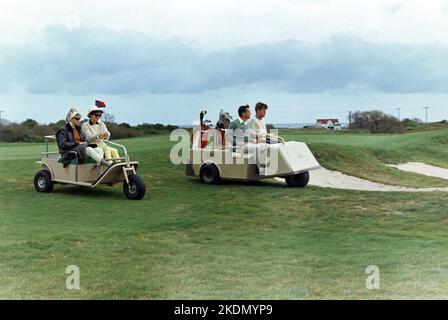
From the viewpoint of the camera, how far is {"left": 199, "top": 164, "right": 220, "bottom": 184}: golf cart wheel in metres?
13.3

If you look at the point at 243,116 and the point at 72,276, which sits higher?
the point at 243,116

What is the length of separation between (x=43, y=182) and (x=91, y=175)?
1200mm

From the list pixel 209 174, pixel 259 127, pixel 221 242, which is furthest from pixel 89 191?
pixel 221 242

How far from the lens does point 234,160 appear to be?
43.2 ft

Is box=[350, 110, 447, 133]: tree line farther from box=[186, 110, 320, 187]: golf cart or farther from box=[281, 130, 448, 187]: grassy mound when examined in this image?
box=[186, 110, 320, 187]: golf cart

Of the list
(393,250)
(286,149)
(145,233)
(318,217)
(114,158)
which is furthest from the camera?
(286,149)

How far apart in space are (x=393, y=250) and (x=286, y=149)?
6482mm

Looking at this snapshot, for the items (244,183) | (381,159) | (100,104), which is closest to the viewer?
(100,104)

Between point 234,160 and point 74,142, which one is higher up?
point 74,142

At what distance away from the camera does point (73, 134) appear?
11516 mm

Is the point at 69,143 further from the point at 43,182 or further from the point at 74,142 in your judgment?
the point at 43,182

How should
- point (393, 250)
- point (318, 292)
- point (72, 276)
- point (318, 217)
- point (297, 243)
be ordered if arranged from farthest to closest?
point (318, 217), point (297, 243), point (393, 250), point (72, 276), point (318, 292)

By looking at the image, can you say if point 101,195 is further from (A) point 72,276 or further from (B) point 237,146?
(A) point 72,276

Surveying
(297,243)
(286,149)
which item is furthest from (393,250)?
(286,149)
